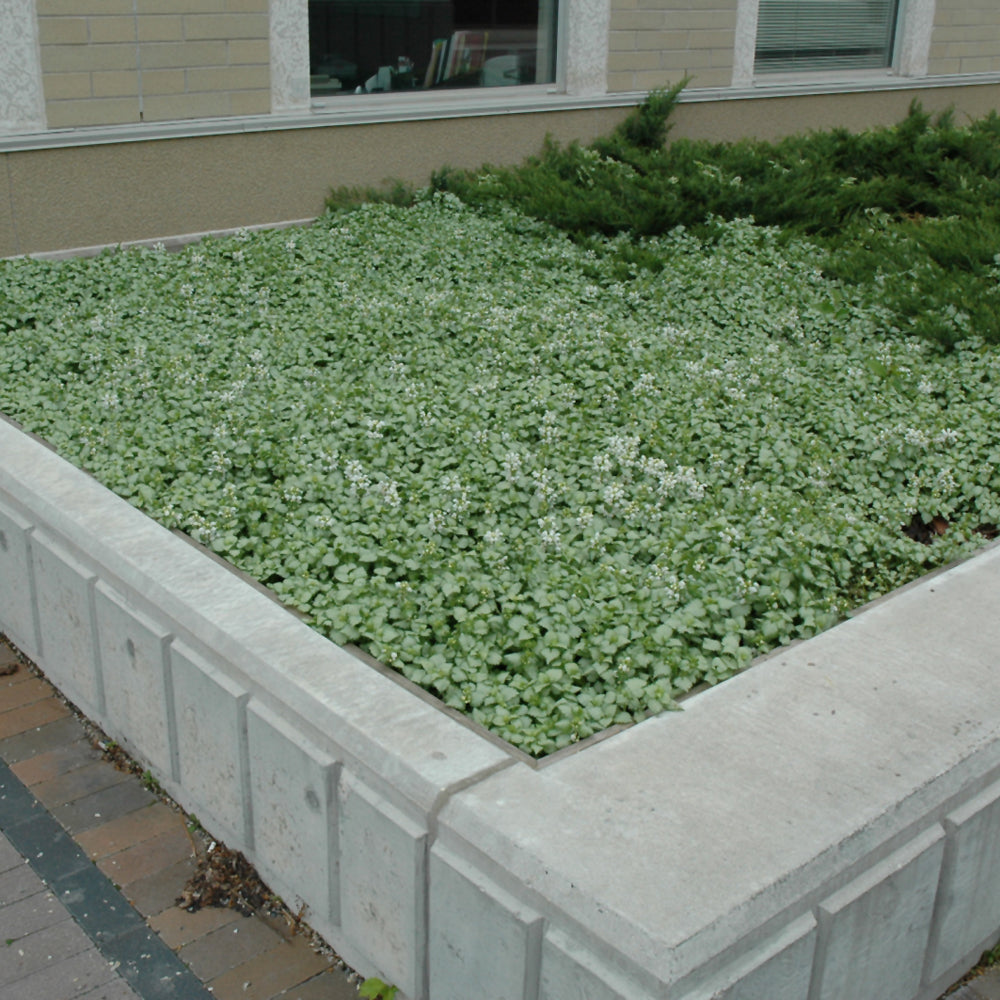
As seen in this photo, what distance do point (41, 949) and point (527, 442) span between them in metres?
2.35

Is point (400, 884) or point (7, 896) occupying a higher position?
point (400, 884)

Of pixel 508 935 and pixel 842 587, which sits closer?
pixel 508 935

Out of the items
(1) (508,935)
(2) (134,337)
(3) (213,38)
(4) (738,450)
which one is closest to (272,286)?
(2) (134,337)

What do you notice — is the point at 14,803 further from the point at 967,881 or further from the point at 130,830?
the point at 967,881

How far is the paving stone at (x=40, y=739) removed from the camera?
3816 mm

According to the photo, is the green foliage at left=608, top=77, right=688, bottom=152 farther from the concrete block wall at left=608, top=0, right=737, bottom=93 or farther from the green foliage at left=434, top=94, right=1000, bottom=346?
the concrete block wall at left=608, top=0, right=737, bottom=93

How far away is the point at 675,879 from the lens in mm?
2299

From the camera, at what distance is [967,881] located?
2.74 meters

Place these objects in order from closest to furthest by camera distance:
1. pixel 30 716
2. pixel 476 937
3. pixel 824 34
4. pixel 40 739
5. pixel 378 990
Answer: pixel 476 937
pixel 378 990
pixel 40 739
pixel 30 716
pixel 824 34

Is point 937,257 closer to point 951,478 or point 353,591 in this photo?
point 951,478

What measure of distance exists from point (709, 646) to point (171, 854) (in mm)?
1594

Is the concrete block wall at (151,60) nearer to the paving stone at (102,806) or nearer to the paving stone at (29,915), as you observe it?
the paving stone at (102,806)

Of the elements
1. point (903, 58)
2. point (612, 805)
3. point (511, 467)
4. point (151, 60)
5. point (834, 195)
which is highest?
point (903, 58)

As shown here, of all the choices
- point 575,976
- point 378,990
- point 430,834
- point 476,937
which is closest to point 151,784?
point 378,990
